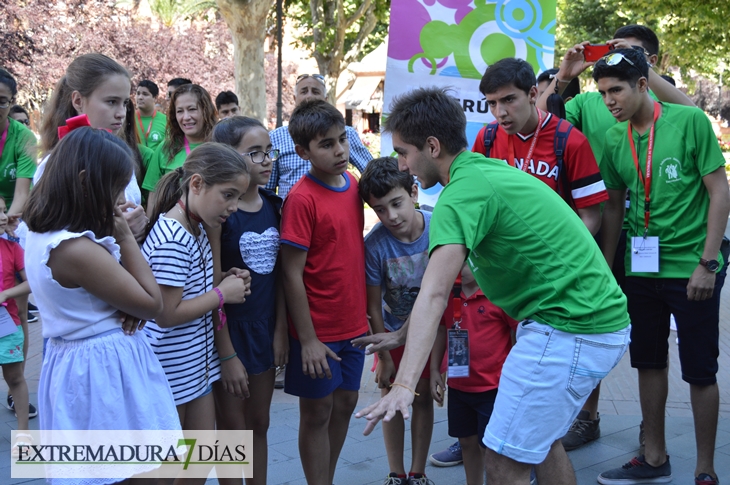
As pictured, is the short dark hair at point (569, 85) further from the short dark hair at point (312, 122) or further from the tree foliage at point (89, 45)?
the tree foliage at point (89, 45)

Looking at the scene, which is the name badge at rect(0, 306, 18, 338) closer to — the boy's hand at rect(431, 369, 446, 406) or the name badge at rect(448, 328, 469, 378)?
the boy's hand at rect(431, 369, 446, 406)

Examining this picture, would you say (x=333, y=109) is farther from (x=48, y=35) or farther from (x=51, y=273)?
(x=48, y=35)

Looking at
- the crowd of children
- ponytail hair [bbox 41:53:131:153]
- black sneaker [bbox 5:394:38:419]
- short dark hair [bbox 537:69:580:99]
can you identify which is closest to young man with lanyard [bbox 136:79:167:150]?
the crowd of children

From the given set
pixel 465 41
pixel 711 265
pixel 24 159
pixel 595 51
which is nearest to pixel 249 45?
pixel 24 159

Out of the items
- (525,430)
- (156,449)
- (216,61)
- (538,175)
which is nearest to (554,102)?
(538,175)

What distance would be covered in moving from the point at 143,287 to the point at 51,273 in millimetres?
303

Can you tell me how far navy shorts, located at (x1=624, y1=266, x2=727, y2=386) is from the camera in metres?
3.54

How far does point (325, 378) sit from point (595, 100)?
7.36ft

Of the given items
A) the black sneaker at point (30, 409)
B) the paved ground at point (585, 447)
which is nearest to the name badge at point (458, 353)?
the paved ground at point (585, 447)

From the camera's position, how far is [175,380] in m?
2.77

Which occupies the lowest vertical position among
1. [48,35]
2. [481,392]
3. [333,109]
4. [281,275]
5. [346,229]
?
[481,392]

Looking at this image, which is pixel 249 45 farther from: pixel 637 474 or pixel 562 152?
pixel 637 474

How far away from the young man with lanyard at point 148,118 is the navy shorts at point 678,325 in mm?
4104

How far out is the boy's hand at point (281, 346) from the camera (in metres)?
3.18
